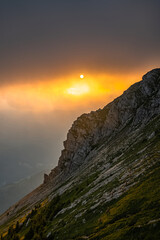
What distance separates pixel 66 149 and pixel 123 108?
86172mm

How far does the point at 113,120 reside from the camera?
14425 cm

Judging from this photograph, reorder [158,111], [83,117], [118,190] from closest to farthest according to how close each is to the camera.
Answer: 1. [118,190]
2. [158,111]
3. [83,117]

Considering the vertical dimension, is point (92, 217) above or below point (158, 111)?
below

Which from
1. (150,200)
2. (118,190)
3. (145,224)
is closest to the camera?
(145,224)

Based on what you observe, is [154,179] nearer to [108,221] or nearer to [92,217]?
[108,221]

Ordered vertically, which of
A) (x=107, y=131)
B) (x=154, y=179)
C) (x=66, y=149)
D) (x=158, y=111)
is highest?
(x=66, y=149)

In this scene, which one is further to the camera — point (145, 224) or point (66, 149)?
point (66, 149)

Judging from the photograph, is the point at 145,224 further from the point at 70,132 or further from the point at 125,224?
the point at 70,132

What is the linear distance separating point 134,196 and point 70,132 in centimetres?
16411

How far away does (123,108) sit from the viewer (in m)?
136

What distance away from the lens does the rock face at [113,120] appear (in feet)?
345

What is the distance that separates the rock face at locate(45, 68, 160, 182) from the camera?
10510 cm

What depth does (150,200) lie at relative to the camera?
2162 cm

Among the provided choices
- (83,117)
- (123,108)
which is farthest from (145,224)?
(83,117)
